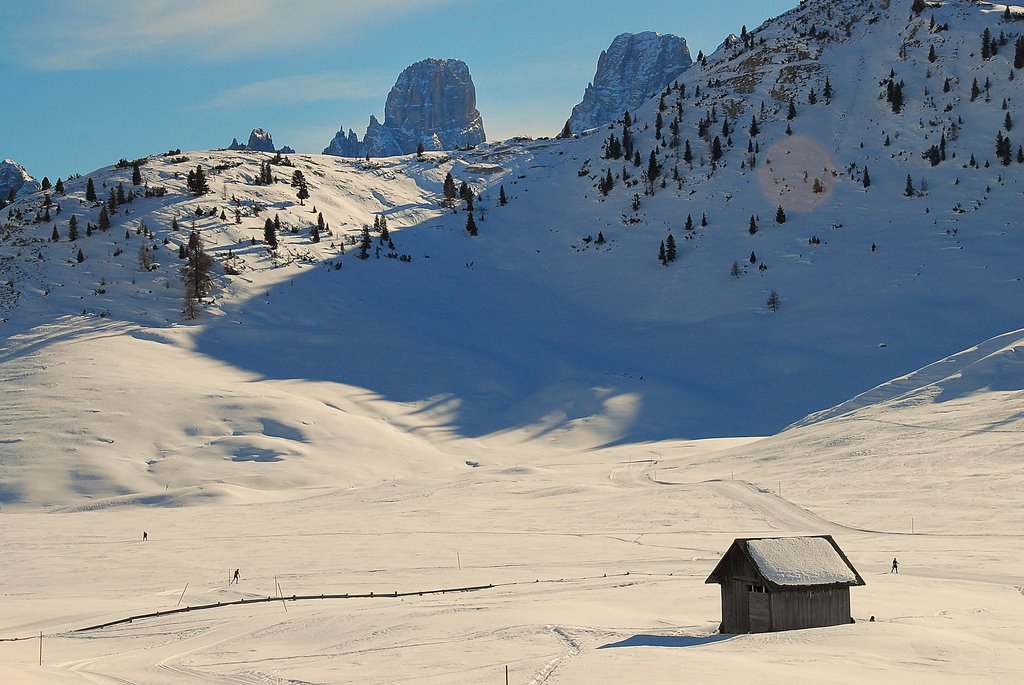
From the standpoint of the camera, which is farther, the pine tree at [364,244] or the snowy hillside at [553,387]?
the pine tree at [364,244]

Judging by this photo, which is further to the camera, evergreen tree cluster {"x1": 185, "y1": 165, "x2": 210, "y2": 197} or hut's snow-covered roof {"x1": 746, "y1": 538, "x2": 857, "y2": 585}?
evergreen tree cluster {"x1": 185, "y1": 165, "x2": 210, "y2": 197}

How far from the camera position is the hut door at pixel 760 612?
27656 mm

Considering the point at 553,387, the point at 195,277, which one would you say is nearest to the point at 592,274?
the point at 553,387

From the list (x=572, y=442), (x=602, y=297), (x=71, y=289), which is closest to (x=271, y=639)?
(x=572, y=442)

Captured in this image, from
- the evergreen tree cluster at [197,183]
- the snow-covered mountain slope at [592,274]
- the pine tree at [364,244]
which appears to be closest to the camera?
the snow-covered mountain slope at [592,274]

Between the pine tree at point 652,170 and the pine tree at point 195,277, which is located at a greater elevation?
the pine tree at point 652,170

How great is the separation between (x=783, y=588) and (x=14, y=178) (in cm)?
18016

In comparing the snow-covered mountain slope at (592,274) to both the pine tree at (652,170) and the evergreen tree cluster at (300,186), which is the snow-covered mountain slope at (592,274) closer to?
the pine tree at (652,170)

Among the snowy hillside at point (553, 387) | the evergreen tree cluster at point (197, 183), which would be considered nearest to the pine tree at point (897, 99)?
the snowy hillside at point (553, 387)

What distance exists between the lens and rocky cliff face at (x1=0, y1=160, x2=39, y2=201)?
171 meters

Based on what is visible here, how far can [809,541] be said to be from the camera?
29031 mm

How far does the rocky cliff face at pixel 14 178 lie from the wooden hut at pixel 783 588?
168m

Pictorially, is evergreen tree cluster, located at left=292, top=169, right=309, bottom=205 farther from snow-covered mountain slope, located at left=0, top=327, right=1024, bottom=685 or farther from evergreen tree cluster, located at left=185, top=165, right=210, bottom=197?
snow-covered mountain slope, located at left=0, top=327, right=1024, bottom=685

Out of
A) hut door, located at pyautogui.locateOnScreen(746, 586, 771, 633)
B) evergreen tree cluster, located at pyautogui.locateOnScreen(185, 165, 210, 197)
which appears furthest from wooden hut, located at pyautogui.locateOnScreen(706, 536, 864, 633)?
evergreen tree cluster, located at pyautogui.locateOnScreen(185, 165, 210, 197)
